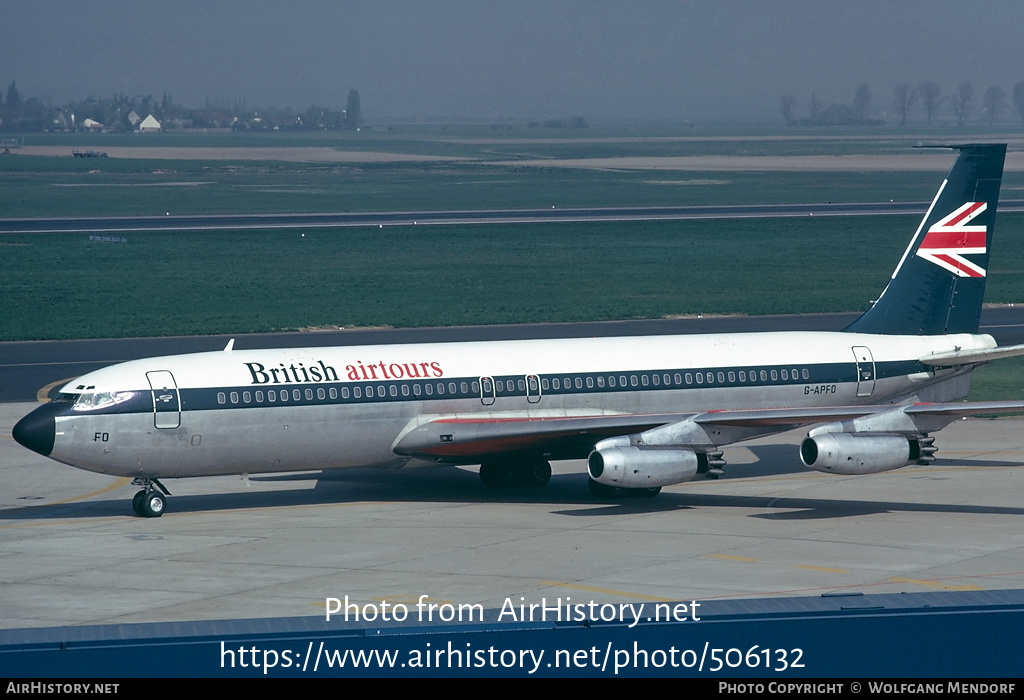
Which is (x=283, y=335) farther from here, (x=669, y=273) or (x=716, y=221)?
(x=716, y=221)

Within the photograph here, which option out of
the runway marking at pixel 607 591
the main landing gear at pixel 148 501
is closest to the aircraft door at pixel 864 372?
the runway marking at pixel 607 591

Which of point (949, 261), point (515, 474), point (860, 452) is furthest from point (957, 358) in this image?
point (515, 474)

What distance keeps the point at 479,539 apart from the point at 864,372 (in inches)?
620

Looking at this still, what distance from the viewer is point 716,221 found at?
139125 mm

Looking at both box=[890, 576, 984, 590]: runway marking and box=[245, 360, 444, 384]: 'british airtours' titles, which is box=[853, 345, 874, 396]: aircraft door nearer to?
box=[245, 360, 444, 384]: 'british airtours' titles

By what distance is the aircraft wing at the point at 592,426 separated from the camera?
1465 inches

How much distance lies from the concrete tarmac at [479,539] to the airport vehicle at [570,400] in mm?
1430

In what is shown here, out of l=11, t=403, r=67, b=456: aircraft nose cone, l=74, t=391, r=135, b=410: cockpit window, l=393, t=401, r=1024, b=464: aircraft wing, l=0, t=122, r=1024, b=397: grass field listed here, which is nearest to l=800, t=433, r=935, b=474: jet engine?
l=393, t=401, r=1024, b=464: aircraft wing

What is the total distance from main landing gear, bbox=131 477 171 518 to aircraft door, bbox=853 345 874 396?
21507 millimetres

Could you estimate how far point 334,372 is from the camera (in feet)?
128

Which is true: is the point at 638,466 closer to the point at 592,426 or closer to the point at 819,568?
the point at 592,426

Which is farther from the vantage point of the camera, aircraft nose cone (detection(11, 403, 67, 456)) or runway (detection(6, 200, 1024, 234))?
runway (detection(6, 200, 1024, 234))

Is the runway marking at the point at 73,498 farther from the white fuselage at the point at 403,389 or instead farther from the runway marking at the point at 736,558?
the runway marking at the point at 736,558

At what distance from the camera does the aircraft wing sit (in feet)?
122
